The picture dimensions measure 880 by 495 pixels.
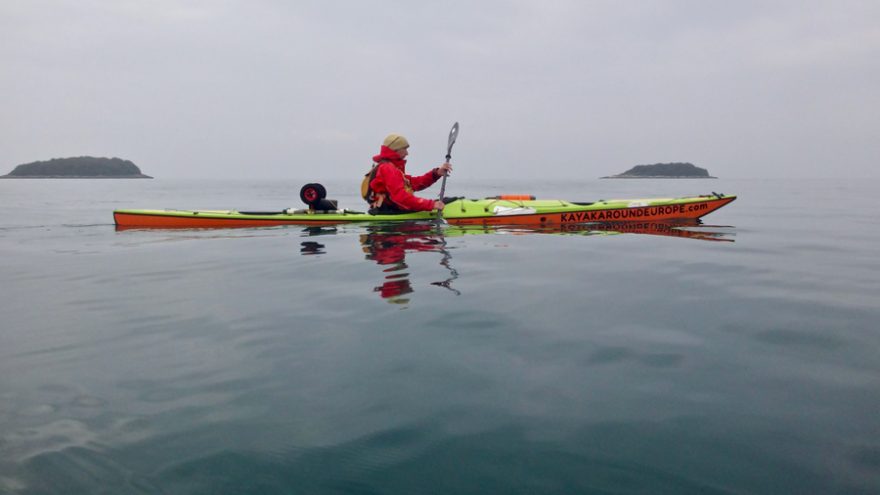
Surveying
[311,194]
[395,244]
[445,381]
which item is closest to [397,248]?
[395,244]

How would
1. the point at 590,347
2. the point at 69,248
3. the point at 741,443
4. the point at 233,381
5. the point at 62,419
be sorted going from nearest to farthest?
the point at 741,443 < the point at 62,419 < the point at 233,381 < the point at 590,347 < the point at 69,248

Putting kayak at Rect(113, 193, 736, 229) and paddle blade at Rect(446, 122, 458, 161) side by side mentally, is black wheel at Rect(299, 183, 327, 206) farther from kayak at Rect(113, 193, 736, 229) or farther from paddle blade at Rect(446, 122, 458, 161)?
paddle blade at Rect(446, 122, 458, 161)

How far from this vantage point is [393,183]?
1051 centimetres

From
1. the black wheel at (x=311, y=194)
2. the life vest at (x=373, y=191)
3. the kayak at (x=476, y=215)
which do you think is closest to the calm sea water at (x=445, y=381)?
the life vest at (x=373, y=191)

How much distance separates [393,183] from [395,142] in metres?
0.79

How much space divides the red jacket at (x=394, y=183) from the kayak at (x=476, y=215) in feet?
1.68

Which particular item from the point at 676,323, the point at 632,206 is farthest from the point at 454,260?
the point at 632,206

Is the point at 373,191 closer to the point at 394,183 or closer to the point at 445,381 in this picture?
the point at 394,183

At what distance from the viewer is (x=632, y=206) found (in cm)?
1162

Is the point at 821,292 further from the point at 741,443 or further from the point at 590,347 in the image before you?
the point at 741,443

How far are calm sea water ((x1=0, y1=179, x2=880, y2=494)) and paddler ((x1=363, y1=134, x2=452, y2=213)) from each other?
407cm

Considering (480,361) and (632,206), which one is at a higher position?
(632,206)

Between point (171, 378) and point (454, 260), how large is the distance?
4421 mm

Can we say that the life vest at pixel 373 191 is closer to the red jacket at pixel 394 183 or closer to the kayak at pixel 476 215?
the red jacket at pixel 394 183
